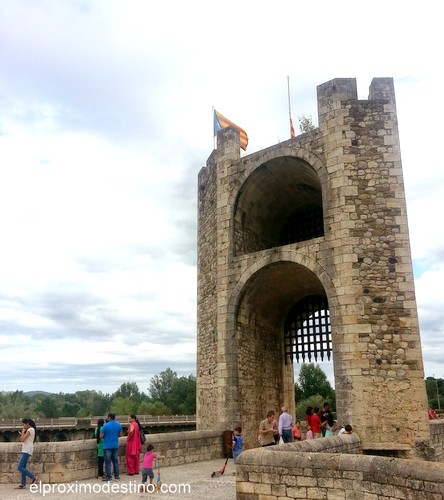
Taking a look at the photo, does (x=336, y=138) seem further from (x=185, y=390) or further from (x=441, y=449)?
(x=185, y=390)

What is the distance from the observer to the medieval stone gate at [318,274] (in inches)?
392

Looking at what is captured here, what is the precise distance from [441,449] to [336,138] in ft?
23.8

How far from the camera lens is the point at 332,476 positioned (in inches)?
218

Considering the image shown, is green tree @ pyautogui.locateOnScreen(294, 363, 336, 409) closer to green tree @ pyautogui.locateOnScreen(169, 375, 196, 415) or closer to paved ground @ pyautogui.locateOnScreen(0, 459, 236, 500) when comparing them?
green tree @ pyautogui.locateOnScreen(169, 375, 196, 415)

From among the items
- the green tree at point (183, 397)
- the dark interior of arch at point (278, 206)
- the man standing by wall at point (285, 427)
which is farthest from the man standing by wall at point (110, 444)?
the green tree at point (183, 397)

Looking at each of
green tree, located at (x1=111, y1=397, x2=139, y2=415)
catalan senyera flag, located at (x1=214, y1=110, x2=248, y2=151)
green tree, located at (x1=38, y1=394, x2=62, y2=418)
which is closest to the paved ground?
catalan senyera flag, located at (x1=214, y1=110, x2=248, y2=151)

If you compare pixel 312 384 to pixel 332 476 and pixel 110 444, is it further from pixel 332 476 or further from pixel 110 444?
pixel 332 476

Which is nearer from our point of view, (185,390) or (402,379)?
(402,379)

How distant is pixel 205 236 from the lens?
14.7 meters

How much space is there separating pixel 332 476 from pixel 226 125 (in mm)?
11704

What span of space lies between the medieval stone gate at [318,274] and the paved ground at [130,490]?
11.6 feet

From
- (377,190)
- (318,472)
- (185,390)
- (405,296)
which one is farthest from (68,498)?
(185,390)

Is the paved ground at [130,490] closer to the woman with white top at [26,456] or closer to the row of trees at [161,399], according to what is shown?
the woman with white top at [26,456]

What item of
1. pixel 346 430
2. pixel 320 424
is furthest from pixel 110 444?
pixel 320 424
